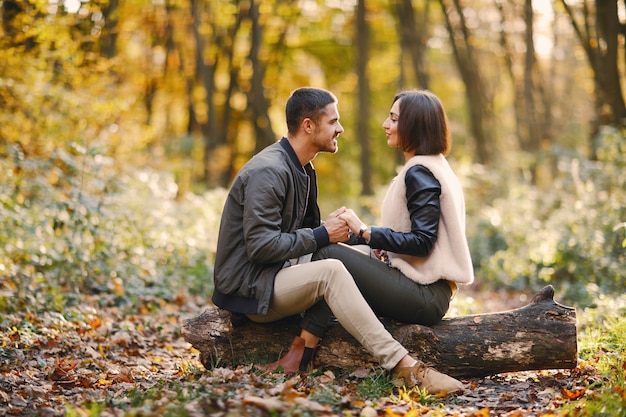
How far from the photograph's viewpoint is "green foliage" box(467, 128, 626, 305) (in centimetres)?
880

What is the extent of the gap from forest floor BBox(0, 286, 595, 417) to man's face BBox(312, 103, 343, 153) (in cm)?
172

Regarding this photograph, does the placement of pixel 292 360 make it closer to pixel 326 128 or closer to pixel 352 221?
pixel 352 221

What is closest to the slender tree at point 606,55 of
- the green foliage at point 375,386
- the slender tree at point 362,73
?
the slender tree at point 362,73

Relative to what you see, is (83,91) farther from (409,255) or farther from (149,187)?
(409,255)

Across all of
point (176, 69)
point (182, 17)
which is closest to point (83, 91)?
point (182, 17)

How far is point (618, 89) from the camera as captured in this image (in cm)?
1226

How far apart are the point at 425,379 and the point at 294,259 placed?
1307 mm

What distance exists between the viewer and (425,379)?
490 centimetres

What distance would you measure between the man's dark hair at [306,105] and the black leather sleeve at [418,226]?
0.89 metres

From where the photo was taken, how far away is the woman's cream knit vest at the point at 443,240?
16.9ft

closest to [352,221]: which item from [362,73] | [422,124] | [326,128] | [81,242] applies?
[326,128]

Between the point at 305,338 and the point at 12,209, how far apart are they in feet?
15.5

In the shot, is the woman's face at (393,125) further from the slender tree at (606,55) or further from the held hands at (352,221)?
the slender tree at (606,55)

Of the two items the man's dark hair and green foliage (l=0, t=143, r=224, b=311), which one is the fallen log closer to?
the man's dark hair
